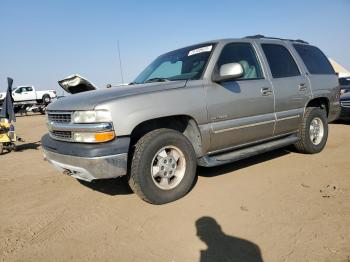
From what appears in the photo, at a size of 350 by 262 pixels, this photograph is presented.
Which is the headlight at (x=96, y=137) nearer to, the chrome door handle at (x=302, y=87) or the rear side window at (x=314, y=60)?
the chrome door handle at (x=302, y=87)

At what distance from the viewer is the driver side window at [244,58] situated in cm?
444

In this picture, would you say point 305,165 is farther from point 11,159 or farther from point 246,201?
point 11,159

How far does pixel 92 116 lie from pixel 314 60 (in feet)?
14.2

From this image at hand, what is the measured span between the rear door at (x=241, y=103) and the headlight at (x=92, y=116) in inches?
51.0

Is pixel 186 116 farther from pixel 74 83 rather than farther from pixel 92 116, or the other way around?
pixel 74 83

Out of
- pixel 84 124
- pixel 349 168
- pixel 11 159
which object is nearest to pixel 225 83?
pixel 84 124

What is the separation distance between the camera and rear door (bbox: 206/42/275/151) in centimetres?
406

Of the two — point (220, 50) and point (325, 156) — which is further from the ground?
point (220, 50)

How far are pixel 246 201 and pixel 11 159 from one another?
225 inches

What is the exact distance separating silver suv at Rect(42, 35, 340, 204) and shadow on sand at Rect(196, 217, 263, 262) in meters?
0.87

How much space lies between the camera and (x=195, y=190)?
13.5ft

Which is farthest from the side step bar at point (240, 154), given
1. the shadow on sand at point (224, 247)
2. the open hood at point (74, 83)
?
the open hood at point (74, 83)

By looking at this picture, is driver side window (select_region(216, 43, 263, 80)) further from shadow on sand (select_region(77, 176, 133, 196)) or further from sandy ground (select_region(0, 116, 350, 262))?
shadow on sand (select_region(77, 176, 133, 196))

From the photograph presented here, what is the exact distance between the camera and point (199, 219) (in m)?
3.25
